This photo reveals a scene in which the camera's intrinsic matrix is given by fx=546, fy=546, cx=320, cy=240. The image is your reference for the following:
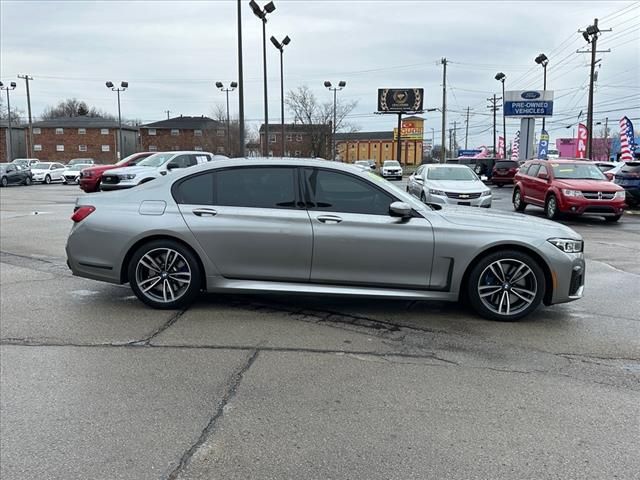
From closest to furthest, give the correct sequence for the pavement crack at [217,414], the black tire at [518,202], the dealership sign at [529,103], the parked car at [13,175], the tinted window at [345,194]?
1. the pavement crack at [217,414]
2. the tinted window at [345,194]
3. the black tire at [518,202]
4. the parked car at [13,175]
5. the dealership sign at [529,103]

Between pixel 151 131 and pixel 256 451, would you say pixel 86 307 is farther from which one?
pixel 151 131

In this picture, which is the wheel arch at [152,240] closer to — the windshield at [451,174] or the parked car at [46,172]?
the windshield at [451,174]

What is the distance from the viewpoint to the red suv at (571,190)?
14305 millimetres

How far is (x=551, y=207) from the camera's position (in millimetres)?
15141

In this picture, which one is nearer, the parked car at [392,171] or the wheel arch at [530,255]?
the wheel arch at [530,255]

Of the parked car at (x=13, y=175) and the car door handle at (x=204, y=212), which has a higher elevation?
the parked car at (x=13, y=175)

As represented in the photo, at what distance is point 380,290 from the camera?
549 cm

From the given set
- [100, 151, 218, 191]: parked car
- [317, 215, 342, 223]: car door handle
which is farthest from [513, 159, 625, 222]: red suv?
[317, 215, 342, 223]: car door handle

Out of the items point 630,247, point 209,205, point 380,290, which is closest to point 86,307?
point 209,205

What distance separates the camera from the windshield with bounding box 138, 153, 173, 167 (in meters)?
19.7

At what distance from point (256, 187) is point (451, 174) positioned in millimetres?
11338

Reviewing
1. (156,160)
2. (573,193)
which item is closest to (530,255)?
(573,193)

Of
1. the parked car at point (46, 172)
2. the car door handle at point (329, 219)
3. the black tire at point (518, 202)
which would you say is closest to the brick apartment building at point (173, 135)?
the parked car at point (46, 172)

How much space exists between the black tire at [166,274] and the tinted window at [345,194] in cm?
146
